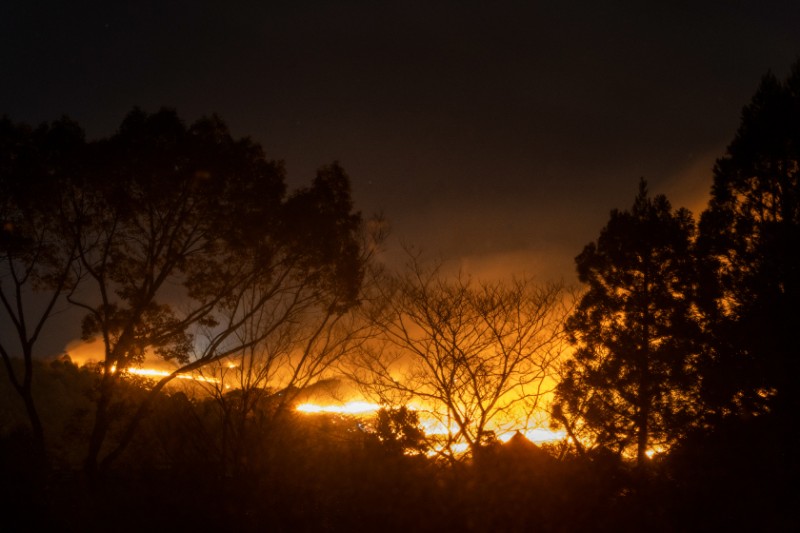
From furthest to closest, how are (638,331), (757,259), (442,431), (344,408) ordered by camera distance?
(638,331) < (757,259) < (344,408) < (442,431)

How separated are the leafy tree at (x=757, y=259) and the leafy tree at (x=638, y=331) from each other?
3.66 feet

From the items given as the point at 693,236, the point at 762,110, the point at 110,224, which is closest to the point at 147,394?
the point at 110,224

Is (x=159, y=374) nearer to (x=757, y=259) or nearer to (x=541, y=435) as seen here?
(x=541, y=435)

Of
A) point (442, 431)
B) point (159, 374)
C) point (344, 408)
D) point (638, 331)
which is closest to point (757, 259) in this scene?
point (638, 331)

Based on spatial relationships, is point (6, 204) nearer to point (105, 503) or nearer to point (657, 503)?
point (105, 503)

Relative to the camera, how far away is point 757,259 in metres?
14.3

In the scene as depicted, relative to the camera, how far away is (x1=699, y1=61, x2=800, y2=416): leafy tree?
43.6 ft

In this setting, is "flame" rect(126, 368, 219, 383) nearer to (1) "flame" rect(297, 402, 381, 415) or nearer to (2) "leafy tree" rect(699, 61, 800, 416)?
(1) "flame" rect(297, 402, 381, 415)

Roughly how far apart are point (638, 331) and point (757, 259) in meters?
3.81

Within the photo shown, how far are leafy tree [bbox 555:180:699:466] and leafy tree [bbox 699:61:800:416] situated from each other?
43.9 inches

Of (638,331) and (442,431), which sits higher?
(638,331)

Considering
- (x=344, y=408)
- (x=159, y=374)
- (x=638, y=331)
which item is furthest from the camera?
(x=638, y=331)

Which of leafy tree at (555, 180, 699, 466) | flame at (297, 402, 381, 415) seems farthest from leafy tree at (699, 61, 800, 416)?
flame at (297, 402, 381, 415)

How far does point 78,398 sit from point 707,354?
24.8 metres
